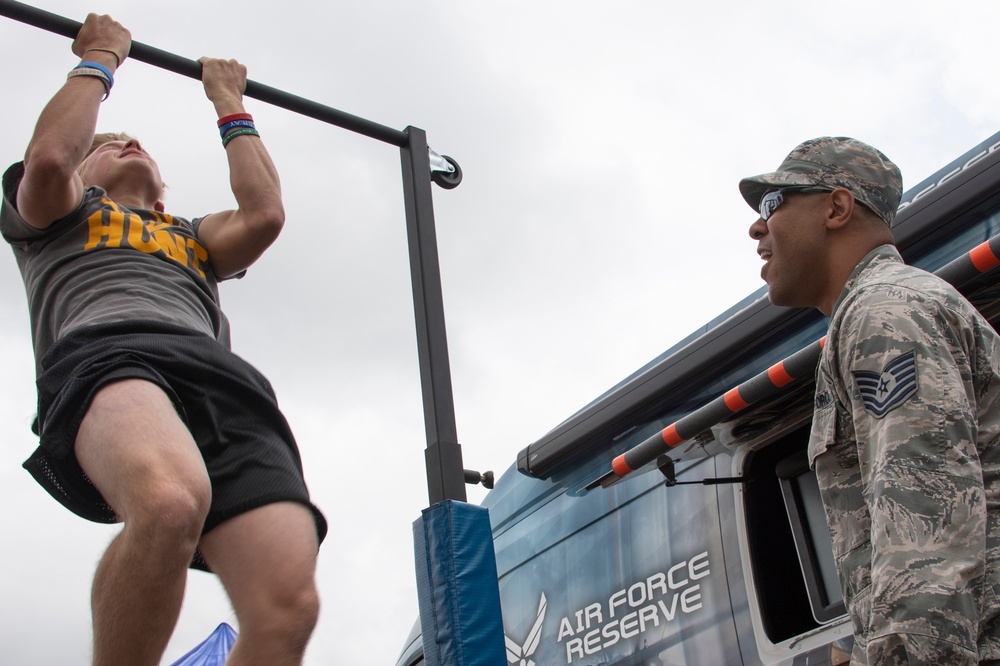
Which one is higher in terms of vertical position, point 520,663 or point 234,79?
point 234,79

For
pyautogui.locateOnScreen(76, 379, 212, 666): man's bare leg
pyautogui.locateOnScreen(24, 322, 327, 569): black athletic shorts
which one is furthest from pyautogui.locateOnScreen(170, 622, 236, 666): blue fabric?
pyautogui.locateOnScreen(76, 379, 212, 666): man's bare leg

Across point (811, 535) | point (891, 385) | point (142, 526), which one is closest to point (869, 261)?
point (891, 385)

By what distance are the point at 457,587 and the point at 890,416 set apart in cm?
146

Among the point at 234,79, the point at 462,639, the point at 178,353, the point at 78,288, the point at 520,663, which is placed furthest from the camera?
the point at 520,663

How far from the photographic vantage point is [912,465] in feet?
5.30

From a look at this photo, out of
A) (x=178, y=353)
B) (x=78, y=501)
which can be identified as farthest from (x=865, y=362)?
(x=78, y=501)

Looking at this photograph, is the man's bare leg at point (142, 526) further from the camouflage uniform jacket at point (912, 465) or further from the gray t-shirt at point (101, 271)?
the camouflage uniform jacket at point (912, 465)

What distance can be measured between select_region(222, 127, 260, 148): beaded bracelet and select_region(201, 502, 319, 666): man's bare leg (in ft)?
3.46

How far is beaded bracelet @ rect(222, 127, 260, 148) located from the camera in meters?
2.70

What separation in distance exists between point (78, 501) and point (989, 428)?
1781 millimetres

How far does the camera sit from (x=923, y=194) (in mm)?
2789

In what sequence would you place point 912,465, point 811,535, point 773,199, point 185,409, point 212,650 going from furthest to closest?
1. point 212,650
2. point 811,535
3. point 773,199
4. point 185,409
5. point 912,465

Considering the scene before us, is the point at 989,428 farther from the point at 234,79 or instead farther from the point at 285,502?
the point at 234,79

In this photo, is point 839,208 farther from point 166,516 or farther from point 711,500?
point 166,516
